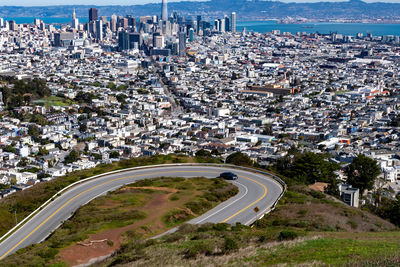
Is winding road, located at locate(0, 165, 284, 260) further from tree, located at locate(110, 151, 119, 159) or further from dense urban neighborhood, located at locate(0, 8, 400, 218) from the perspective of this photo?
tree, located at locate(110, 151, 119, 159)

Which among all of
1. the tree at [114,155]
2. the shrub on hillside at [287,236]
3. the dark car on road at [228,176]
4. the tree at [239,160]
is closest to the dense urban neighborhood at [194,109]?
the tree at [114,155]

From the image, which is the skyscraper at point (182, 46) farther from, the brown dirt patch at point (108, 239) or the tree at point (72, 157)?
the brown dirt patch at point (108, 239)

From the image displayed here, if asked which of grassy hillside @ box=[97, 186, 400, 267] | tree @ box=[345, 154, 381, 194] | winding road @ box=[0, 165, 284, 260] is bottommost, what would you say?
tree @ box=[345, 154, 381, 194]

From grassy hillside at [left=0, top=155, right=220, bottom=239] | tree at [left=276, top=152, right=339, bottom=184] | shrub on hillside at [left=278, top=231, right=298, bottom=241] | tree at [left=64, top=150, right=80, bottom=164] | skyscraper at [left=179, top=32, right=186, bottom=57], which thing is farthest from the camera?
skyscraper at [left=179, top=32, right=186, bottom=57]

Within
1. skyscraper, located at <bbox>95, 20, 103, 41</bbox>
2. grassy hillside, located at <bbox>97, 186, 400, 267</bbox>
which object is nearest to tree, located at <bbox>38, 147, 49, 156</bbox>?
Result: grassy hillside, located at <bbox>97, 186, 400, 267</bbox>

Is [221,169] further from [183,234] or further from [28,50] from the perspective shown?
[28,50]

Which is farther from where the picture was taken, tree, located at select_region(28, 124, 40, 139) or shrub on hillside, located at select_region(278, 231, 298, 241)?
→ tree, located at select_region(28, 124, 40, 139)

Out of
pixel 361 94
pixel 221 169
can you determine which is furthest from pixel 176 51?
pixel 221 169
